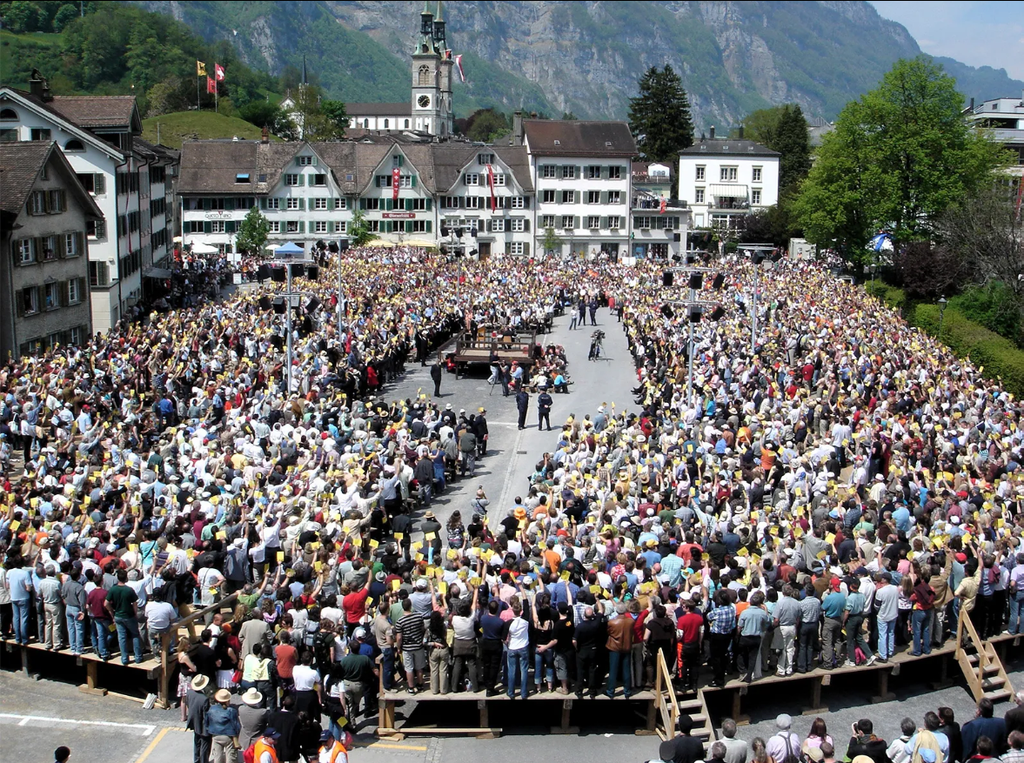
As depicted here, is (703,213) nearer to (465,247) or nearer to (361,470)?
(465,247)

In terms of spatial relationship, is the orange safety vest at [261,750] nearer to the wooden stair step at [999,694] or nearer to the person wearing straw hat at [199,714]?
the person wearing straw hat at [199,714]

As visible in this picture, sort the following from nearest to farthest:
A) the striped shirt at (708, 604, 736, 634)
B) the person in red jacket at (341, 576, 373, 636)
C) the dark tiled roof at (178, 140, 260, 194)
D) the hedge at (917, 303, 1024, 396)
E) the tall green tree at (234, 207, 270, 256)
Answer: the striped shirt at (708, 604, 736, 634)
the person in red jacket at (341, 576, 373, 636)
the hedge at (917, 303, 1024, 396)
the tall green tree at (234, 207, 270, 256)
the dark tiled roof at (178, 140, 260, 194)

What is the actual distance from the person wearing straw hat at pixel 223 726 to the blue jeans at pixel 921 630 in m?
9.08

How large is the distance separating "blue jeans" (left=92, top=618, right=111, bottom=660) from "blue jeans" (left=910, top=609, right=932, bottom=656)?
10875 mm

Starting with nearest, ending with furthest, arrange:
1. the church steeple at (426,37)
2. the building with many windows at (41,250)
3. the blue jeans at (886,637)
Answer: the blue jeans at (886,637)
the building with many windows at (41,250)
the church steeple at (426,37)

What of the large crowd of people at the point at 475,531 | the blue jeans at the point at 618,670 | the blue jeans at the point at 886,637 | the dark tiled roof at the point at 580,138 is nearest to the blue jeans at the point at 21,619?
the large crowd of people at the point at 475,531

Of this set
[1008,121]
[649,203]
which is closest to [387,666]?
[649,203]

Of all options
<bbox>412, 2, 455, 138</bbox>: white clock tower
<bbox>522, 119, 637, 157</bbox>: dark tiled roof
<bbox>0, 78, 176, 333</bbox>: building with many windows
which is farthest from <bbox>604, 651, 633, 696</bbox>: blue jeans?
<bbox>412, 2, 455, 138</bbox>: white clock tower

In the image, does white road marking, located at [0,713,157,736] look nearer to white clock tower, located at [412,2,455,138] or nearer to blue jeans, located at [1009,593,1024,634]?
blue jeans, located at [1009,593,1024,634]

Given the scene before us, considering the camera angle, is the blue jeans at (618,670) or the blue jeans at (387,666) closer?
the blue jeans at (618,670)

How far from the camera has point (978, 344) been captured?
39469mm

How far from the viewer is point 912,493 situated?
19.3 m

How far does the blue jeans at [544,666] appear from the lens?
45.6 ft

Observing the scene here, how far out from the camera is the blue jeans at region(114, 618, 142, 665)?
14391 mm
